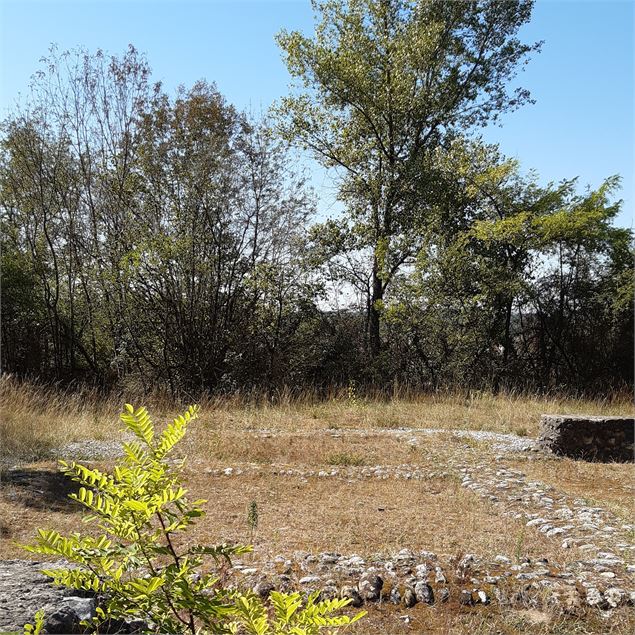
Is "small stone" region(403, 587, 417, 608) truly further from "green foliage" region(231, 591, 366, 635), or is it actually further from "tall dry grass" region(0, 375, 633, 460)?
"tall dry grass" region(0, 375, 633, 460)

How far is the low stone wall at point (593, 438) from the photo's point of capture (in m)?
6.97

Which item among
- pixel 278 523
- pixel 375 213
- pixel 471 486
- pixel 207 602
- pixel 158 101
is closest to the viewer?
pixel 207 602

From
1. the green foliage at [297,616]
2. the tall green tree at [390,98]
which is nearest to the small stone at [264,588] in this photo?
the green foliage at [297,616]

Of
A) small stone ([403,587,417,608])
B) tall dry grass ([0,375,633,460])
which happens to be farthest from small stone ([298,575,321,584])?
tall dry grass ([0,375,633,460])

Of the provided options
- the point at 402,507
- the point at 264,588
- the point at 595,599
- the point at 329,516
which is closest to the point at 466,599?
the point at 595,599

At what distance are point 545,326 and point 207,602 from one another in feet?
43.8

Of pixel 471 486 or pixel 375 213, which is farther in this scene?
pixel 375 213

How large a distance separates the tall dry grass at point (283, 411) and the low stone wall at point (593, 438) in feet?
4.06

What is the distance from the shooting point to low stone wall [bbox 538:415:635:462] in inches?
275

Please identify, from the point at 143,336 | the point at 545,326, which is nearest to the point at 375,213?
the point at 545,326

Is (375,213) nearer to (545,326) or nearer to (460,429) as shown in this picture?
(545,326)

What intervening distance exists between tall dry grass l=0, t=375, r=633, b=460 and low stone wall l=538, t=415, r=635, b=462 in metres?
1.24

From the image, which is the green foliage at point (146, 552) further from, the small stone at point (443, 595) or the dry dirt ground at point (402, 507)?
the small stone at point (443, 595)

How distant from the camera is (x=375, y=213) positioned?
13.4m
